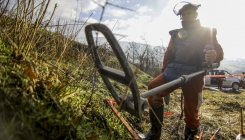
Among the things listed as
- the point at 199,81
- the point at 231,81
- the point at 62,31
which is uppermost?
the point at 62,31

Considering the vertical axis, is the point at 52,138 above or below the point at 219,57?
below

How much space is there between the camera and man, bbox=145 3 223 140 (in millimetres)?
2562

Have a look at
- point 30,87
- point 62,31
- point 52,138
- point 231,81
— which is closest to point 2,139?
point 52,138

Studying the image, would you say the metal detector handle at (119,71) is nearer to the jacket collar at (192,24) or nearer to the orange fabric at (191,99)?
the orange fabric at (191,99)

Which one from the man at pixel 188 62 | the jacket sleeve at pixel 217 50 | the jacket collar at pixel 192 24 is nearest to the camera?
the man at pixel 188 62

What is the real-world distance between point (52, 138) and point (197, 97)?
7.02ft

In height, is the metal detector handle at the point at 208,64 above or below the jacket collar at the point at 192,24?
below

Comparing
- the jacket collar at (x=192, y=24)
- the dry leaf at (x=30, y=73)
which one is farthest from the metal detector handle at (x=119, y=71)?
the jacket collar at (x=192, y=24)

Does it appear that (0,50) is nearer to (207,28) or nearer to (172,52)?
(172,52)

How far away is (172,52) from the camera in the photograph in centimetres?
312

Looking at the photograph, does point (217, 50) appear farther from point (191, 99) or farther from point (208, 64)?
point (191, 99)

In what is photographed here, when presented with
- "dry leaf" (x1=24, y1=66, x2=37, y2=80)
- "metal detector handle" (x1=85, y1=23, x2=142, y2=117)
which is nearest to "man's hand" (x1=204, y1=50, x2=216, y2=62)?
"metal detector handle" (x1=85, y1=23, x2=142, y2=117)

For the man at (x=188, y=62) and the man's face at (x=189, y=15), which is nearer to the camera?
the man at (x=188, y=62)

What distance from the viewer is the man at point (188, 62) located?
101 inches
